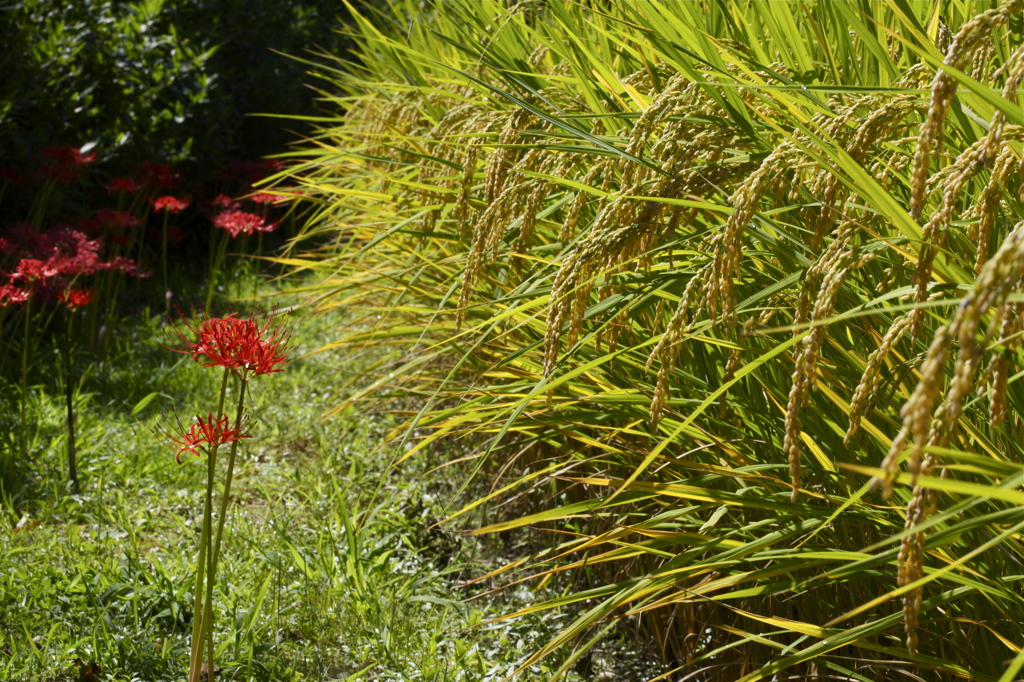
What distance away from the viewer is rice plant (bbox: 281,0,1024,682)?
3.06 feet

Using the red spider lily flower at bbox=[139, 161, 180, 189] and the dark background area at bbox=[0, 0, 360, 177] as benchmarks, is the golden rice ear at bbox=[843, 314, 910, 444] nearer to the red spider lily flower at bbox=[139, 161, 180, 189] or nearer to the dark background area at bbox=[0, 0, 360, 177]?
the dark background area at bbox=[0, 0, 360, 177]

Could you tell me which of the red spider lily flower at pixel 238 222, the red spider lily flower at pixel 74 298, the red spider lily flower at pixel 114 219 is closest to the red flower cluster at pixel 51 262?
the red spider lily flower at pixel 74 298

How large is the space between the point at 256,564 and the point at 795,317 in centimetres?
184

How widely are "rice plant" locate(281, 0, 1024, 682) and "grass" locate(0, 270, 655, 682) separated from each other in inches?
21.5

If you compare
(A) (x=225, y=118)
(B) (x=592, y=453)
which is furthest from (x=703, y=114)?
(A) (x=225, y=118)

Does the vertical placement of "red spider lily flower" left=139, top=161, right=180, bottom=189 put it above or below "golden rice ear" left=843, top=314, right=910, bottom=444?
below

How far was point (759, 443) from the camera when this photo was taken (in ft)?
5.49

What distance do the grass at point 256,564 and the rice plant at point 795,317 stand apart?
1.79 ft

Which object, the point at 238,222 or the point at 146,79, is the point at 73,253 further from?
the point at 146,79

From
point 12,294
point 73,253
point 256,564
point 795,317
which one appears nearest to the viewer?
point 795,317

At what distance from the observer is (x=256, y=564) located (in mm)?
2439

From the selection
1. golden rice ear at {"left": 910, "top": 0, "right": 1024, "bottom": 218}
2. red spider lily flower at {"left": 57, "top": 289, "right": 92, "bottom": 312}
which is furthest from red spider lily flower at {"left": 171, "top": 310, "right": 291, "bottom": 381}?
red spider lily flower at {"left": 57, "top": 289, "right": 92, "bottom": 312}

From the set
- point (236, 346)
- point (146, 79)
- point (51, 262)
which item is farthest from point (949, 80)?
point (146, 79)

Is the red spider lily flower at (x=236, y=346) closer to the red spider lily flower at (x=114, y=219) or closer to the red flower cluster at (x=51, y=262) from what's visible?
the red flower cluster at (x=51, y=262)
